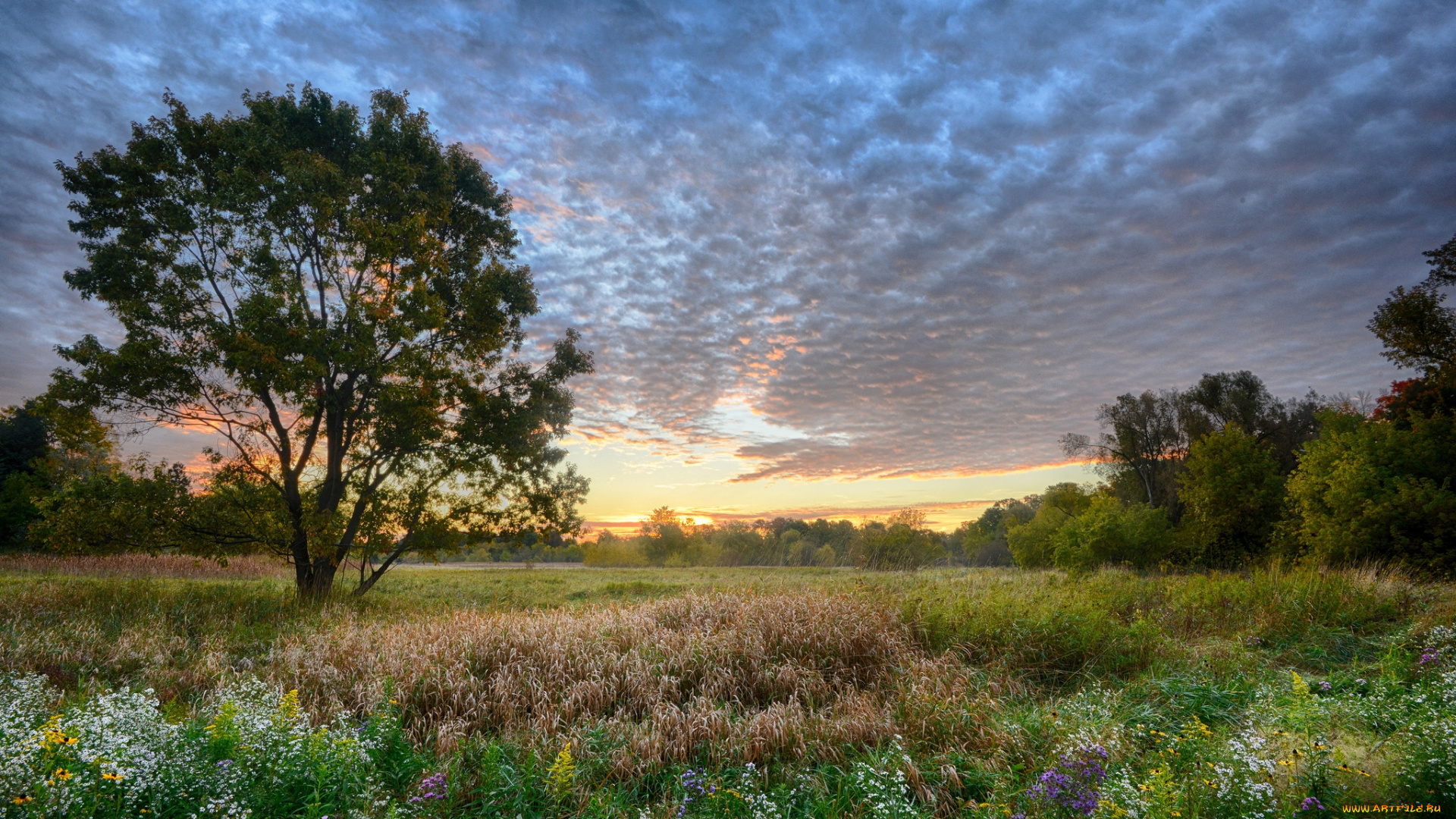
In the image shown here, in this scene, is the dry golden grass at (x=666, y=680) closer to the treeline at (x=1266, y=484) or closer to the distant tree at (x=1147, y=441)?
the treeline at (x=1266, y=484)

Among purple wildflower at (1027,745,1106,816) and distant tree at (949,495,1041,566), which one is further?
distant tree at (949,495,1041,566)

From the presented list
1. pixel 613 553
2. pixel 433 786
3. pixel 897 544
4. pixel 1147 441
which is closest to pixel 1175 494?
pixel 1147 441

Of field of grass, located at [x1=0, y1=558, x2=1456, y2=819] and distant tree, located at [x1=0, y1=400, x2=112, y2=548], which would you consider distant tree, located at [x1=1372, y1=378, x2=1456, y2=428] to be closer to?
field of grass, located at [x1=0, y1=558, x2=1456, y2=819]

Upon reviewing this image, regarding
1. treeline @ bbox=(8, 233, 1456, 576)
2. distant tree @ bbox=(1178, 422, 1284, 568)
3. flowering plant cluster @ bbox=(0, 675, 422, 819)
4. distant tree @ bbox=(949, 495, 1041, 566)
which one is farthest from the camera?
distant tree @ bbox=(949, 495, 1041, 566)

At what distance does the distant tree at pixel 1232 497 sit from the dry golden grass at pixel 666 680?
2782cm

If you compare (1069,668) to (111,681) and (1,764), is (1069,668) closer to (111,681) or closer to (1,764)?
(1,764)

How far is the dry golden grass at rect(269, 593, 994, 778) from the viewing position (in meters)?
5.69

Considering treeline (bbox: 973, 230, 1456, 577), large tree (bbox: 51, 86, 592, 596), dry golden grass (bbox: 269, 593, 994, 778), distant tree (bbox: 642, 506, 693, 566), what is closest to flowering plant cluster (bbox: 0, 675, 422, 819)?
A: dry golden grass (bbox: 269, 593, 994, 778)

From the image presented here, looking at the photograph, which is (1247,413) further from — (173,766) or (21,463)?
(21,463)

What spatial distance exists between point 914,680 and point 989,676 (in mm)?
1157

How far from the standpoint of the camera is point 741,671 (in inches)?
286

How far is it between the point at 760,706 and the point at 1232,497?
103ft

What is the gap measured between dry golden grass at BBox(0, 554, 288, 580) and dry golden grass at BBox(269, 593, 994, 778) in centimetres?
1694

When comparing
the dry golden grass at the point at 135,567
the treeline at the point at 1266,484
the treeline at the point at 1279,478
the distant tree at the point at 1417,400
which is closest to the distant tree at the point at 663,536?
the treeline at the point at 1266,484
